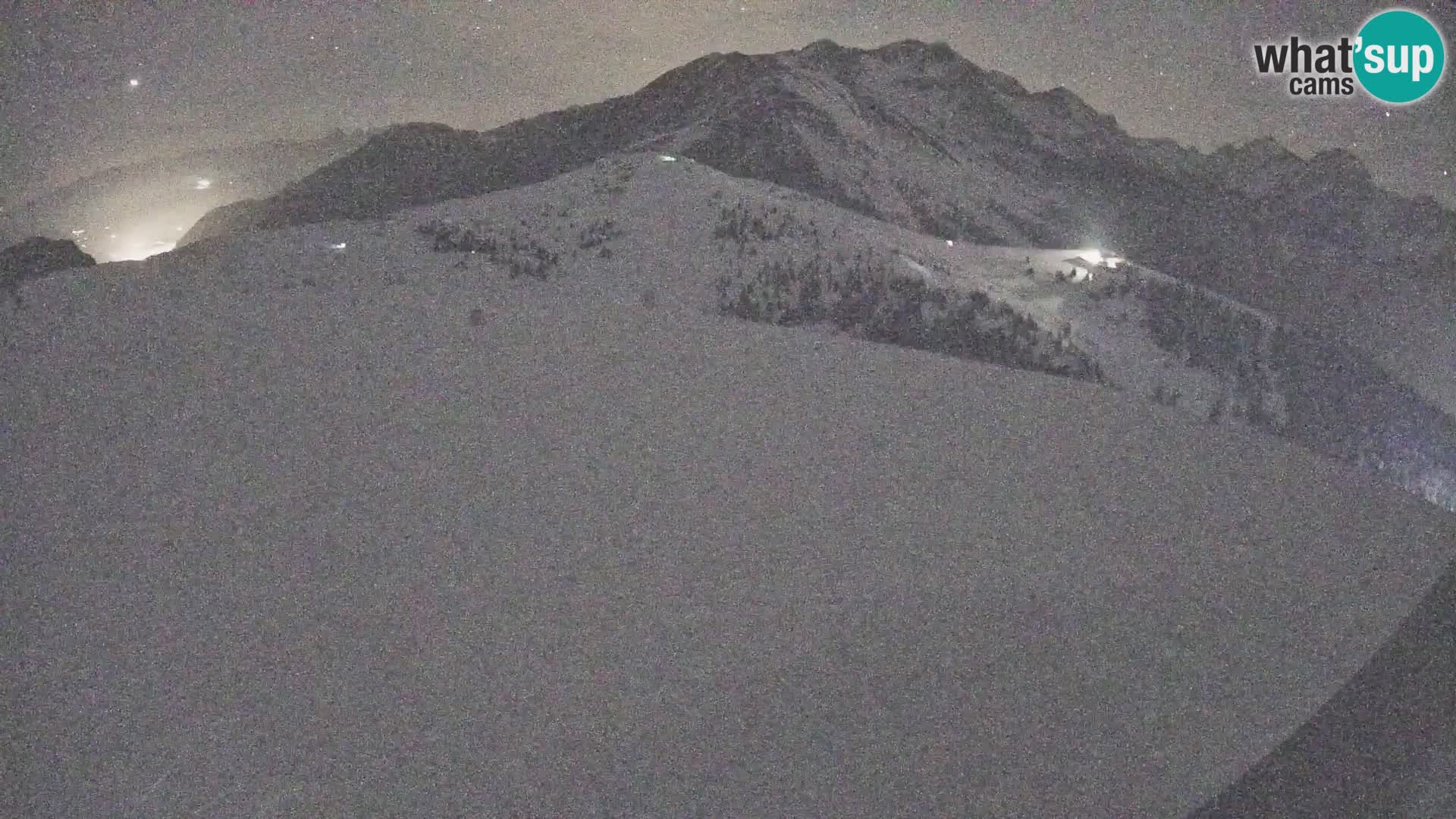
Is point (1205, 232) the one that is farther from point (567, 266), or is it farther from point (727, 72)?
point (567, 266)

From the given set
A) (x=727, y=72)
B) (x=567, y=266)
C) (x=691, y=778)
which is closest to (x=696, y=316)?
(x=567, y=266)

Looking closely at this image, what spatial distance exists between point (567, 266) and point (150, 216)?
77197 mm

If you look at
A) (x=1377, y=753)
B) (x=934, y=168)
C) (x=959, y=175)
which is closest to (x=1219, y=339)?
(x=1377, y=753)

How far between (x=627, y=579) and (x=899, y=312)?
7.07 metres

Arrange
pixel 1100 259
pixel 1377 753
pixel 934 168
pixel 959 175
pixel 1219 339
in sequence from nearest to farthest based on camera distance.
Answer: pixel 1377 753 < pixel 1219 339 < pixel 1100 259 < pixel 934 168 < pixel 959 175

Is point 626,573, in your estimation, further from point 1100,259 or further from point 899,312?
point 1100,259

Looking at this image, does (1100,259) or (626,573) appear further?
(1100,259)

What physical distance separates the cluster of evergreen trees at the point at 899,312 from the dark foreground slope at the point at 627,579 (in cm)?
263

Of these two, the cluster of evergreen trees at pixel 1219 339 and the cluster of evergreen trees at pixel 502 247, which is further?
the cluster of evergreen trees at pixel 1219 339

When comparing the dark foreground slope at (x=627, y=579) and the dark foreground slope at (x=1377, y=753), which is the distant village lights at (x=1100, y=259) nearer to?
the dark foreground slope at (x=627, y=579)

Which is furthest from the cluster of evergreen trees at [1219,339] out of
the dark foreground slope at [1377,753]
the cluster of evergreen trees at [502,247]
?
the cluster of evergreen trees at [502,247]

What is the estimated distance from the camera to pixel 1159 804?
11.1ft

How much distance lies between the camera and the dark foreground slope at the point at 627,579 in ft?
10.5

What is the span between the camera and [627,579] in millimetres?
4195
